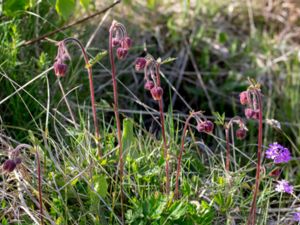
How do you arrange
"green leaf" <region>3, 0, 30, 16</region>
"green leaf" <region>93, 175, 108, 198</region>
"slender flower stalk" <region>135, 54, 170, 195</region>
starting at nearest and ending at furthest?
"slender flower stalk" <region>135, 54, 170, 195</region> < "green leaf" <region>93, 175, 108, 198</region> < "green leaf" <region>3, 0, 30, 16</region>

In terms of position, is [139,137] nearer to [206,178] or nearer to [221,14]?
[206,178]

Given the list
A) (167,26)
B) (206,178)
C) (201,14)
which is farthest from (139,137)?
(201,14)

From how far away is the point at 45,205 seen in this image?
2.17 m

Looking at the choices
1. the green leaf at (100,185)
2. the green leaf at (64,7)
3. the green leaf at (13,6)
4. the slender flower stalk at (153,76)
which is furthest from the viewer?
the green leaf at (13,6)

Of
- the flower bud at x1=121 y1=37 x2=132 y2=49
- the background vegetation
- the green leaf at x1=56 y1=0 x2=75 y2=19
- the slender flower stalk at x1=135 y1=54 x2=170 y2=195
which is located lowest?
the background vegetation

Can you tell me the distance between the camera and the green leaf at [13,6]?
8.91 ft

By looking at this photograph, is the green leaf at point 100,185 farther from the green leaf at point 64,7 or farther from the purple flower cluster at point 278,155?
the green leaf at point 64,7

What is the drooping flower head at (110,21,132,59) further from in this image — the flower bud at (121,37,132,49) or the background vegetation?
the background vegetation

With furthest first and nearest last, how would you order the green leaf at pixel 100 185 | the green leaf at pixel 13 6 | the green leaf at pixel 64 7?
the green leaf at pixel 13 6, the green leaf at pixel 64 7, the green leaf at pixel 100 185

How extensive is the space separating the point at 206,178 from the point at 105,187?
1.59 ft

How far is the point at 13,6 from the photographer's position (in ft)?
8.97

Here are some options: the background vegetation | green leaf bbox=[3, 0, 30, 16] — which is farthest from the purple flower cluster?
green leaf bbox=[3, 0, 30, 16]

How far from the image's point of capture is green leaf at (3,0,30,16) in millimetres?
2715

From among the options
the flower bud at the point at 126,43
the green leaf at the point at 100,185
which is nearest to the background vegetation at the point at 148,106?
the green leaf at the point at 100,185
